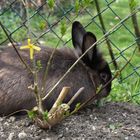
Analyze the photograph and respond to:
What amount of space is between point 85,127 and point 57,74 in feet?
2.15

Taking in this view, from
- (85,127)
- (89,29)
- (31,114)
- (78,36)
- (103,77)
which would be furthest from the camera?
(89,29)

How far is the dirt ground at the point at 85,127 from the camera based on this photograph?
4.92 m

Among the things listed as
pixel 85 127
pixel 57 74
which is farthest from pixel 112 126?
pixel 57 74

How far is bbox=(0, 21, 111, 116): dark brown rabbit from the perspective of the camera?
5406 millimetres

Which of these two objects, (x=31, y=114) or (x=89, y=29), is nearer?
(x=31, y=114)

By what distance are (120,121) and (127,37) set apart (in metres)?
3.55

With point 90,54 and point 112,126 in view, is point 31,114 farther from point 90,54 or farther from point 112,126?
point 90,54

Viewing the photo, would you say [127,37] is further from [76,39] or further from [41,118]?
[41,118]

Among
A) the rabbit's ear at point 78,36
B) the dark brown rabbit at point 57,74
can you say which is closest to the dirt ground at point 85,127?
the dark brown rabbit at point 57,74

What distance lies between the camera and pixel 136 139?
496 cm

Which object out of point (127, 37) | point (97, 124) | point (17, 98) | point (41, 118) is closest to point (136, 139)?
point (97, 124)

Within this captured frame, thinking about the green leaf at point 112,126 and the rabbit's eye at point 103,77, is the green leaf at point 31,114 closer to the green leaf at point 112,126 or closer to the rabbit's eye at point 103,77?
the green leaf at point 112,126

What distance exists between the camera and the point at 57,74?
5.54m

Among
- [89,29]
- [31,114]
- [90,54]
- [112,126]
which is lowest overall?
[112,126]
